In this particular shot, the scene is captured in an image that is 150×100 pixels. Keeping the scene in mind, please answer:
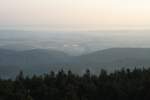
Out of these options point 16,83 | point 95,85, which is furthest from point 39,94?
point 95,85

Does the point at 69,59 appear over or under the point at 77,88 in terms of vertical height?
under

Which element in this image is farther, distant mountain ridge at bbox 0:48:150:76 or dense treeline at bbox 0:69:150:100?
distant mountain ridge at bbox 0:48:150:76

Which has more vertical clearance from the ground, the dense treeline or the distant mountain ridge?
the dense treeline

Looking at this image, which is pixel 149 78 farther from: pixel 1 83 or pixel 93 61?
pixel 93 61

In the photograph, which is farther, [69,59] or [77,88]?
[69,59]
